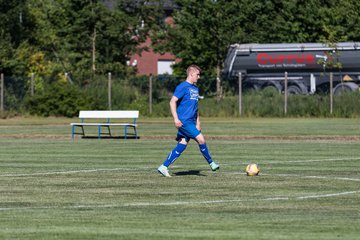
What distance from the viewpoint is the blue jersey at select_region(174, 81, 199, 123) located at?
64.1 ft

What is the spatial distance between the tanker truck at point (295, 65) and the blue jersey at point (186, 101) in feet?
122

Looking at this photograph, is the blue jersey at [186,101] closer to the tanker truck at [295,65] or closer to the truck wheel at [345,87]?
the truck wheel at [345,87]

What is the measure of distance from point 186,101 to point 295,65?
132ft

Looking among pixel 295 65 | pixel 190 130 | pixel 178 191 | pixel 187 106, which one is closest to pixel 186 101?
pixel 187 106

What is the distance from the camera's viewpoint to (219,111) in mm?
54125

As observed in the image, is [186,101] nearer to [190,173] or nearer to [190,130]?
[190,130]

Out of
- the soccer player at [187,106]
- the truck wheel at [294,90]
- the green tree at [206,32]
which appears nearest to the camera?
the soccer player at [187,106]

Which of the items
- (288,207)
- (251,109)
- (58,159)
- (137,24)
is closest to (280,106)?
(251,109)

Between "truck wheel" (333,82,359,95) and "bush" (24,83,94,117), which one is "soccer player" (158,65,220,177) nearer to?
"bush" (24,83,94,117)

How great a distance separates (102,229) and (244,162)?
1180 cm

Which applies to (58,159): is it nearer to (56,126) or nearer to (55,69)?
(56,126)

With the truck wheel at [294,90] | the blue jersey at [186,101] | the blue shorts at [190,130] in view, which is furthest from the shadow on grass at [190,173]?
the truck wheel at [294,90]

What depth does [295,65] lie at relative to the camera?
59.2 metres

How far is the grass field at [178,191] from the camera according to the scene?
485 inches
